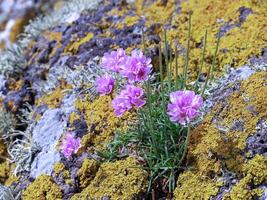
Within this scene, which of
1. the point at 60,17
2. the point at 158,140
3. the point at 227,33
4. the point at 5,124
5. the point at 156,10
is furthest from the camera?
the point at 60,17

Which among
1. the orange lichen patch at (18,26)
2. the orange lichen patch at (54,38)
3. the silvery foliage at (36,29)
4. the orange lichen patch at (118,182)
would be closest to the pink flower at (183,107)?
the orange lichen patch at (118,182)

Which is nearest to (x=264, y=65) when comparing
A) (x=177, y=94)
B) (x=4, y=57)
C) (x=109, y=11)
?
(x=177, y=94)

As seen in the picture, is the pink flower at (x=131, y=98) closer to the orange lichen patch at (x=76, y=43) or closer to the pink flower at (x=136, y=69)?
the pink flower at (x=136, y=69)

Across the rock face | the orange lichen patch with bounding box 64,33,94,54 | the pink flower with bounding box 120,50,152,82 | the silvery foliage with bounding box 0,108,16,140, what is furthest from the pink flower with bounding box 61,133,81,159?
the orange lichen patch with bounding box 64,33,94,54

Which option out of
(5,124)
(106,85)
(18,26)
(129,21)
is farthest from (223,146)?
(18,26)

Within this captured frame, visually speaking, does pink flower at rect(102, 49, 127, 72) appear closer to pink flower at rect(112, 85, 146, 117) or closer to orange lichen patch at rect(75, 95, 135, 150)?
pink flower at rect(112, 85, 146, 117)

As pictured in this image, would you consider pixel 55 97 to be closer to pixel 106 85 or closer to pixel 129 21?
pixel 129 21
